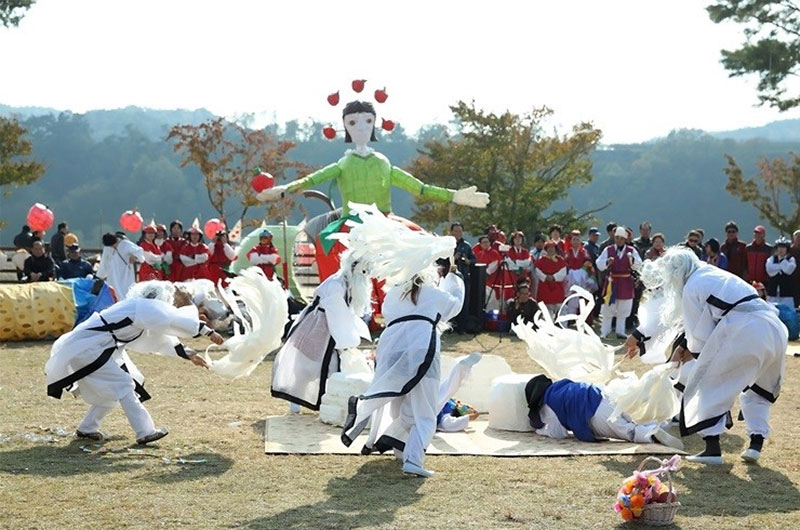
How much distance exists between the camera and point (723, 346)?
24.2 ft

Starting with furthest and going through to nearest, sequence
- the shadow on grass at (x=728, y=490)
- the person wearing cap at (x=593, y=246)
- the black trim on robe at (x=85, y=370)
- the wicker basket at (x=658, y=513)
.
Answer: the person wearing cap at (x=593, y=246) → the black trim on robe at (x=85, y=370) → the shadow on grass at (x=728, y=490) → the wicker basket at (x=658, y=513)

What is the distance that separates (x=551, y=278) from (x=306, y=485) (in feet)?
32.7

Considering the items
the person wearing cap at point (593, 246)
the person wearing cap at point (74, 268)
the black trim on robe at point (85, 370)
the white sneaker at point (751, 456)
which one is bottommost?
the white sneaker at point (751, 456)

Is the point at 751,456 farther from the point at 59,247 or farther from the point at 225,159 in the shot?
the point at 225,159

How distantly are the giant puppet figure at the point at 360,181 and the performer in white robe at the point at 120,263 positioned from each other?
3.08 meters

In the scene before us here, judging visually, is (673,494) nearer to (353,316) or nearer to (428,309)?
(428,309)

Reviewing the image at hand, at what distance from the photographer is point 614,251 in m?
16.2

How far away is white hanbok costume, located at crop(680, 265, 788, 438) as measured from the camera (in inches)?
290

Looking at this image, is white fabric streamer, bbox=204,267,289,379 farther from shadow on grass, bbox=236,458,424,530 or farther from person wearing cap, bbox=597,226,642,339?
person wearing cap, bbox=597,226,642,339

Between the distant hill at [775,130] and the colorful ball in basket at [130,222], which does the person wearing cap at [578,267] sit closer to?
the colorful ball in basket at [130,222]

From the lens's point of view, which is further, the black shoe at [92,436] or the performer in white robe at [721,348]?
the black shoe at [92,436]

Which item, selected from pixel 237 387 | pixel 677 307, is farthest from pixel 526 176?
pixel 677 307

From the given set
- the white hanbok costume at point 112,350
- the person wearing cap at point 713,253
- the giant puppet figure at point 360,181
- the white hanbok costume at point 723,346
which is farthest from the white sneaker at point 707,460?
the person wearing cap at point 713,253

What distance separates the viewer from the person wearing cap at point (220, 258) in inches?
677
